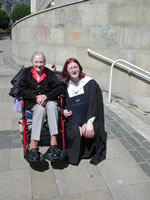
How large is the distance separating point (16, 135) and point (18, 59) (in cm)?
695

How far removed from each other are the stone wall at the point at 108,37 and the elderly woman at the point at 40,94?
3.29 metres

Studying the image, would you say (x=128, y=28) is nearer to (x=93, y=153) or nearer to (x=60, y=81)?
(x=60, y=81)

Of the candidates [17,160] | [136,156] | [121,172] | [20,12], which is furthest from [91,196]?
[20,12]

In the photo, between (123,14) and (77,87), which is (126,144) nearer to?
(77,87)

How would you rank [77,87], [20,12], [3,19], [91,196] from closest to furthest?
[91,196], [77,87], [3,19], [20,12]

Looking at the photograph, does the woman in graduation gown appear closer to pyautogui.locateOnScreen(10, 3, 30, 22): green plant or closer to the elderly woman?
the elderly woman

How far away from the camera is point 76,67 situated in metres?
3.14

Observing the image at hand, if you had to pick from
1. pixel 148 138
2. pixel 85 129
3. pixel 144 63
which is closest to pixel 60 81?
pixel 85 129

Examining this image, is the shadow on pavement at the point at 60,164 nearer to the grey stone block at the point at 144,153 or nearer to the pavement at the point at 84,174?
the pavement at the point at 84,174

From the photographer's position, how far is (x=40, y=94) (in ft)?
10.5

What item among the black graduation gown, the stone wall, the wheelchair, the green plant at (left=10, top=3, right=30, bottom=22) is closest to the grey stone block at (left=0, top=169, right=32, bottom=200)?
the wheelchair

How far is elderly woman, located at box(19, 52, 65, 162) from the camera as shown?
289 cm

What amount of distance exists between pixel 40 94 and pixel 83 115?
698 millimetres

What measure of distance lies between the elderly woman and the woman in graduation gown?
0.73 ft
